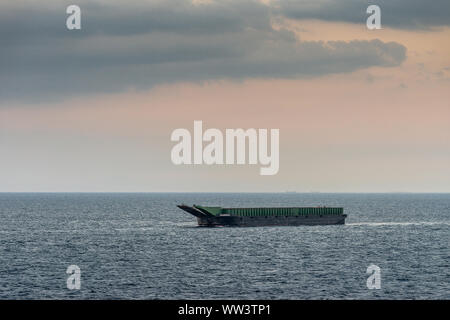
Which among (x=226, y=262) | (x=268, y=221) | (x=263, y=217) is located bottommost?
(x=226, y=262)

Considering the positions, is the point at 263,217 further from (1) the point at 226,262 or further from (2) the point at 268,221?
(1) the point at 226,262

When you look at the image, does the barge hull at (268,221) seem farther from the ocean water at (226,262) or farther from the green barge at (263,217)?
the ocean water at (226,262)

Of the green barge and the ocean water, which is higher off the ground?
the green barge

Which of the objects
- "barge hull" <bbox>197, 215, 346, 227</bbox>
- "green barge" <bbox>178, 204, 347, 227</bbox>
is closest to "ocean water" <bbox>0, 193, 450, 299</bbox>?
"barge hull" <bbox>197, 215, 346, 227</bbox>

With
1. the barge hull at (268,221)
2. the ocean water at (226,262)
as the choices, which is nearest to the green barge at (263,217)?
the barge hull at (268,221)

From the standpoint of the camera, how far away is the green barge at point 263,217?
436 feet

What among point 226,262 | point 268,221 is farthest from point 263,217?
point 226,262

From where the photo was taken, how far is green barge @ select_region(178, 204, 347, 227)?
5231 inches

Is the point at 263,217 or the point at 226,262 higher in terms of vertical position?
the point at 263,217

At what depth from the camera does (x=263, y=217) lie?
455 ft

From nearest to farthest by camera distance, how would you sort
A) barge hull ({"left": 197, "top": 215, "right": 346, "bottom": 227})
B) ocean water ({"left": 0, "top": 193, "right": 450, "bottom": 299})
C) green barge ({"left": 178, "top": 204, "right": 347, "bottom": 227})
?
ocean water ({"left": 0, "top": 193, "right": 450, "bottom": 299}) → green barge ({"left": 178, "top": 204, "right": 347, "bottom": 227}) → barge hull ({"left": 197, "top": 215, "right": 346, "bottom": 227})

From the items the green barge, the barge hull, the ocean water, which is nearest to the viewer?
the ocean water

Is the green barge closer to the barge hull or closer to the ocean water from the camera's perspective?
the barge hull
